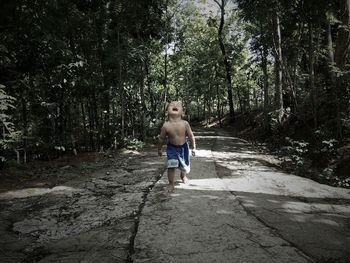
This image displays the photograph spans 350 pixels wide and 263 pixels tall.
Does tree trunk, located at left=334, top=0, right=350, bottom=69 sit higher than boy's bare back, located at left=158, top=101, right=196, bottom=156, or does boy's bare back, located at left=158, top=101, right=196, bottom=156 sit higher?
tree trunk, located at left=334, top=0, right=350, bottom=69

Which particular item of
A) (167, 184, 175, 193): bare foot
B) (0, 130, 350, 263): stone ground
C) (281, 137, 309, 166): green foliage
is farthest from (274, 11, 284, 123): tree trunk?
(167, 184, 175, 193): bare foot

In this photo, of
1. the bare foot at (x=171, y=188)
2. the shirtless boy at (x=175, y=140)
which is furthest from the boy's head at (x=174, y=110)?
the bare foot at (x=171, y=188)

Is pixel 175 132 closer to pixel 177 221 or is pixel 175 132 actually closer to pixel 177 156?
pixel 177 156

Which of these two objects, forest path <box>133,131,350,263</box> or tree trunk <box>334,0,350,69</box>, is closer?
forest path <box>133,131,350,263</box>

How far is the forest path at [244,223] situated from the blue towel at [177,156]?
392 millimetres

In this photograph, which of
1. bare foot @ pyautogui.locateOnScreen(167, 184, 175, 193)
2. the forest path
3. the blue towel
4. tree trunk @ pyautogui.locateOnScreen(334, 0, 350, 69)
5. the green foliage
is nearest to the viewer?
the forest path

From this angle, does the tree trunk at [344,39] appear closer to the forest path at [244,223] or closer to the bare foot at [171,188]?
the forest path at [244,223]

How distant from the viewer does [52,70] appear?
37.0ft

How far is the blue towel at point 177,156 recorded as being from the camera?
231 inches

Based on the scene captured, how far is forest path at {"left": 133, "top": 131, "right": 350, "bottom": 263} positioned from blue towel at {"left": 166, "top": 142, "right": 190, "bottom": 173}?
0.39 metres

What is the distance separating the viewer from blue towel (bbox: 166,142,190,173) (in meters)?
5.88

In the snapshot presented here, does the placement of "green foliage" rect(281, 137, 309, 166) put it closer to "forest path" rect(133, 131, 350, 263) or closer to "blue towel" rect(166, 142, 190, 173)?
"forest path" rect(133, 131, 350, 263)

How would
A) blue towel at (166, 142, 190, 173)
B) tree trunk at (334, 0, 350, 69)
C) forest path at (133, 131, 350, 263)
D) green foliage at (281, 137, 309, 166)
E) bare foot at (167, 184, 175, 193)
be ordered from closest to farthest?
forest path at (133, 131, 350, 263) → bare foot at (167, 184, 175, 193) → blue towel at (166, 142, 190, 173) → green foliage at (281, 137, 309, 166) → tree trunk at (334, 0, 350, 69)

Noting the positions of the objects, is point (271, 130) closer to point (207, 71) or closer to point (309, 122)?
point (309, 122)
